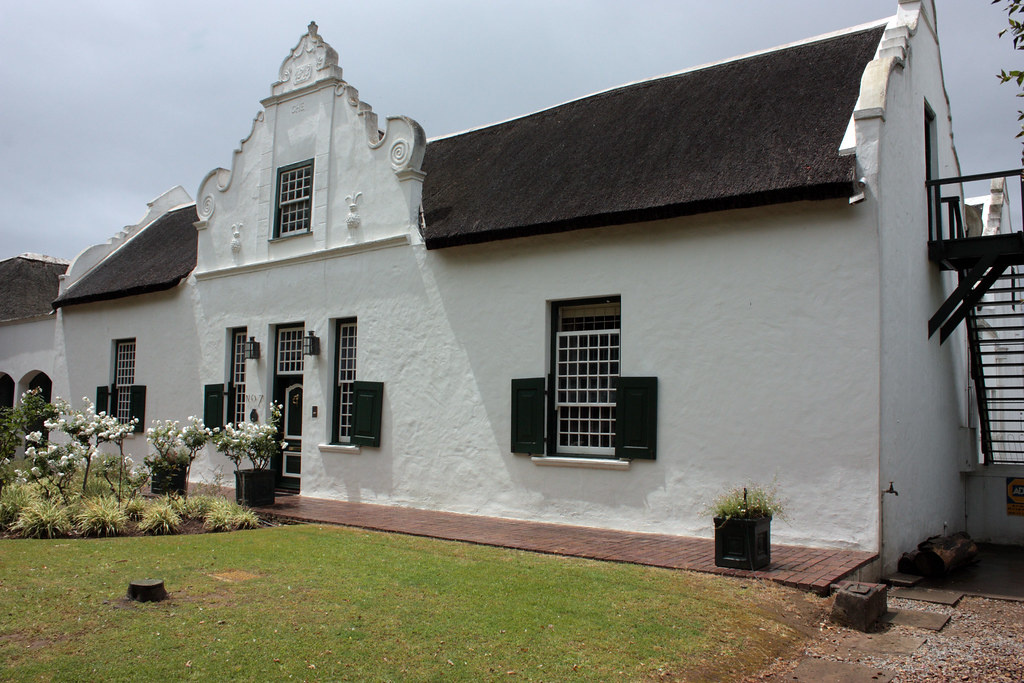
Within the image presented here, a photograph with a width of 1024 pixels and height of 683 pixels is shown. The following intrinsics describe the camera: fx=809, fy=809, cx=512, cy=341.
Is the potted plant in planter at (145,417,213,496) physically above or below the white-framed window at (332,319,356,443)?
below

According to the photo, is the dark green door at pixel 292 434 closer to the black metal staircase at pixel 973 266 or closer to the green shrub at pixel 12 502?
the green shrub at pixel 12 502

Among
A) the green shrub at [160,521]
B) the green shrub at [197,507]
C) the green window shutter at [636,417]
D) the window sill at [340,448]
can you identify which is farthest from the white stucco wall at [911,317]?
the green shrub at [197,507]

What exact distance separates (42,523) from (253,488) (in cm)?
320

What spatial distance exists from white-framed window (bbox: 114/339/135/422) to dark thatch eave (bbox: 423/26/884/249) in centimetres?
869

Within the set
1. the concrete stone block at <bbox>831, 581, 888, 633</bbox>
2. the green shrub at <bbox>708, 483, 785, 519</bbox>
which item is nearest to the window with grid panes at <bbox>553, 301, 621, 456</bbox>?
the green shrub at <bbox>708, 483, 785, 519</bbox>

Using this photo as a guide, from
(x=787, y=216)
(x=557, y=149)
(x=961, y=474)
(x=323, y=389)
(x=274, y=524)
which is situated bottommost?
(x=274, y=524)

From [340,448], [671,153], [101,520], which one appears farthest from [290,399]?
[671,153]

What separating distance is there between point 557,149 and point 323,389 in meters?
5.59

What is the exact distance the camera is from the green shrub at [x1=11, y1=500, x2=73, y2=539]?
9.73 m

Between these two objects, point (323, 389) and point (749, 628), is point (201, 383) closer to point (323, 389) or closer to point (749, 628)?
point (323, 389)

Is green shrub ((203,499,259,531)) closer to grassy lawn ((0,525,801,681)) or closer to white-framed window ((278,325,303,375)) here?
grassy lawn ((0,525,801,681))

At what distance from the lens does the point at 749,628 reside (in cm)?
619

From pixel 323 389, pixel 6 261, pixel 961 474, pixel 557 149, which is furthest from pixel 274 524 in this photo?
pixel 6 261

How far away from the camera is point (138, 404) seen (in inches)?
673
